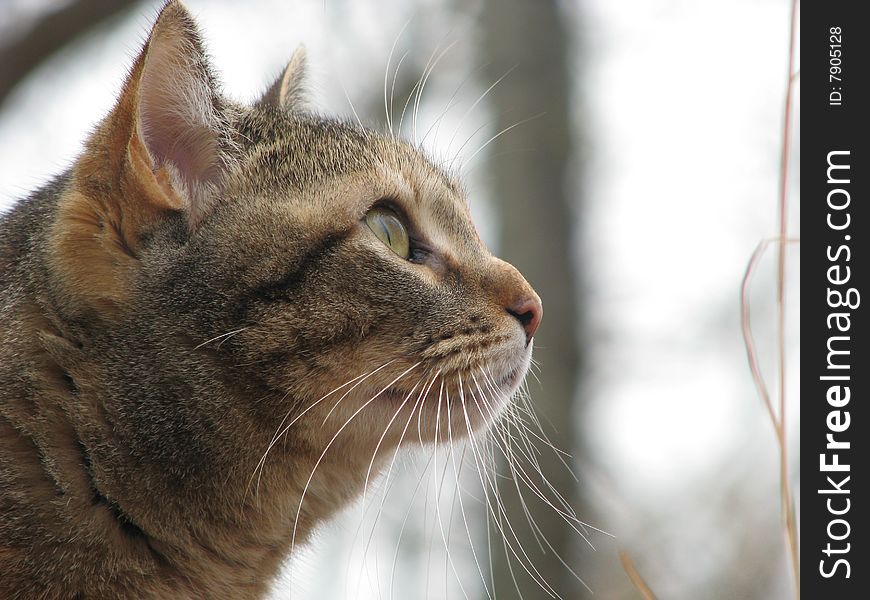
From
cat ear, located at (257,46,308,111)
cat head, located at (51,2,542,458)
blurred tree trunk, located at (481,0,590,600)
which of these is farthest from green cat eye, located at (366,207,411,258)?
blurred tree trunk, located at (481,0,590,600)

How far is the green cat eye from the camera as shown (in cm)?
218

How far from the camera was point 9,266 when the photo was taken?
86.4 inches

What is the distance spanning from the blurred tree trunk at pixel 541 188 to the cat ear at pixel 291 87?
126 cm

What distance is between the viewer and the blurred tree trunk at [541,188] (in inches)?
149

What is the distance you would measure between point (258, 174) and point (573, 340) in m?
2.12

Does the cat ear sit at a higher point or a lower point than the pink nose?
higher

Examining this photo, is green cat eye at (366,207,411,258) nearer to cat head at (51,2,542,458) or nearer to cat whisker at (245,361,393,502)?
cat head at (51,2,542,458)

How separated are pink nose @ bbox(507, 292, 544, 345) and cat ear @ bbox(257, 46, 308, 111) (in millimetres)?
1048

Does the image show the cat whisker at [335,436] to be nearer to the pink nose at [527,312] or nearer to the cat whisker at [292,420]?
the cat whisker at [292,420]

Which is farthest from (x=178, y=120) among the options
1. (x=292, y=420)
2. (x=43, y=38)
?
(x=43, y=38)

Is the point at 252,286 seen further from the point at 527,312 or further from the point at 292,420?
the point at 527,312
